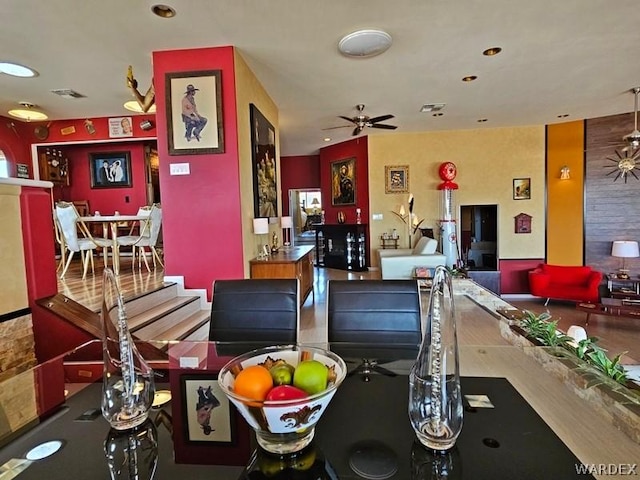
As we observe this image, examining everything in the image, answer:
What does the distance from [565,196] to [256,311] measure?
715cm

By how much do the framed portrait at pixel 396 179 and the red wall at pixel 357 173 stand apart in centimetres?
44

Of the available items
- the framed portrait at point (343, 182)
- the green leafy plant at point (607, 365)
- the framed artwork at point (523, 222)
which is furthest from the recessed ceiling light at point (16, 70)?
the framed artwork at point (523, 222)

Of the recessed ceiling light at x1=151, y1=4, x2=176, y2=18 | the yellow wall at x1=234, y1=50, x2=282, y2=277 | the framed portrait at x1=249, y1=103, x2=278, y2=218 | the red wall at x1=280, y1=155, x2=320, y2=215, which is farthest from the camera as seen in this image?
the red wall at x1=280, y1=155, x2=320, y2=215

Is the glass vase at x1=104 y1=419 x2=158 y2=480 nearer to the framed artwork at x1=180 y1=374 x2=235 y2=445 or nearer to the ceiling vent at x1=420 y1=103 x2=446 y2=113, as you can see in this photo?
the framed artwork at x1=180 y1=374 x2=235 y2=445

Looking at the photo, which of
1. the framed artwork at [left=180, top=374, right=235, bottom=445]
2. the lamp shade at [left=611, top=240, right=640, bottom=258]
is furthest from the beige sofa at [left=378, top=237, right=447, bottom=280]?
the framed artwork at [left=180, top=374, right=235, bottom=445]

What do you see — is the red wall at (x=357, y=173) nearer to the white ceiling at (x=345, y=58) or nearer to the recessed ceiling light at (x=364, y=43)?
the white ceiling at (x=345, y=58)

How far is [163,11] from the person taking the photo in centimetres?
269

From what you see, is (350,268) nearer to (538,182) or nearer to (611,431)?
(538,182)

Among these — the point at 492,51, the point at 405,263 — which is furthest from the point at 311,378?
the point at 405,263

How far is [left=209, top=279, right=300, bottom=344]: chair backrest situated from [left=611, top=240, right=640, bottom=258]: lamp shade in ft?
22.6

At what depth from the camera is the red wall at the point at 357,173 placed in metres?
7.62

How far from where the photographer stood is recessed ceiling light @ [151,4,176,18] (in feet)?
8.65

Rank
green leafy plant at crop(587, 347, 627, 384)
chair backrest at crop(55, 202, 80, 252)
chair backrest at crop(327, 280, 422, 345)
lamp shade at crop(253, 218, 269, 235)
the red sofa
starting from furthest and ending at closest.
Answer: the red sofa, chair backrest at crop(55, 202, 80, 252), lamp shade at crop(253, 218, 269, 235), chair backrest at crop(327, 280, 422, 345), green leafy plant at crop(587, 347, 627, 384)

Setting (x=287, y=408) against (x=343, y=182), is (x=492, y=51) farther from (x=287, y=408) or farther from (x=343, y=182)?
(x=343, y=182)
